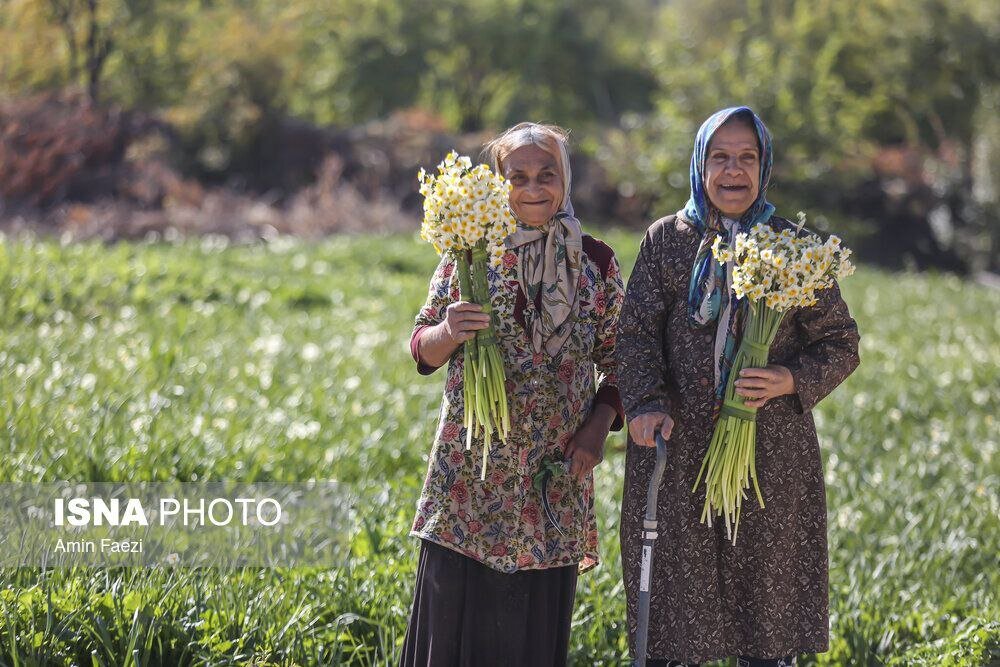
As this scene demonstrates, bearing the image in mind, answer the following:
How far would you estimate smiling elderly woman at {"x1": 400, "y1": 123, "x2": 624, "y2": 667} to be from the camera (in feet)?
9.66

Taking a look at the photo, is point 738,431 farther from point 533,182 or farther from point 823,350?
point 533,182

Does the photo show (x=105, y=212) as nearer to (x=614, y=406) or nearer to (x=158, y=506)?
(x=158, y=506)

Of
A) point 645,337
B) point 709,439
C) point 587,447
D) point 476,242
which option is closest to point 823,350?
point 709,439

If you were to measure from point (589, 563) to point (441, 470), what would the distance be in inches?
21.5

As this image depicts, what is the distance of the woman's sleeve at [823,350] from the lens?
301 centimetres

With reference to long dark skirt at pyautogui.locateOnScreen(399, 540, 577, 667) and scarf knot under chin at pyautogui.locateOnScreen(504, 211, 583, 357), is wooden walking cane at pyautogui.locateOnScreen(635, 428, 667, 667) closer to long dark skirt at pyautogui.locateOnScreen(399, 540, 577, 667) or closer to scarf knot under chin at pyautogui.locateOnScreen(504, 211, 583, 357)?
long dark skirt at pyautogui.locateOnScreen(399, 540, 577, 667)

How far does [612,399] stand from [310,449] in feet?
7.89

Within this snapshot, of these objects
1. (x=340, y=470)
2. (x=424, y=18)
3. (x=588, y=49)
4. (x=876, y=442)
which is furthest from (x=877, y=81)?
(x=340, y=470)

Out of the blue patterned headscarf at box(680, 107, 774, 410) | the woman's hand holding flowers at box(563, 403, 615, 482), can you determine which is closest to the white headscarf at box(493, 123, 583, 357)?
the woman's hand holding flowers at box(563, 403, 615, 482)

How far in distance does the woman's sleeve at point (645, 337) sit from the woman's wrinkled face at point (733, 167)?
0.21 meters

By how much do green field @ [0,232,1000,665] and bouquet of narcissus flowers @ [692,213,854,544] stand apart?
96 centimetres

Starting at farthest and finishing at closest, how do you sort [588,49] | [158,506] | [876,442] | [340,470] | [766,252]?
[588,49] < [876,442] < [340,470] < [158,506] < [766,252]

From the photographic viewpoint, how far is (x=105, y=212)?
48.6ft

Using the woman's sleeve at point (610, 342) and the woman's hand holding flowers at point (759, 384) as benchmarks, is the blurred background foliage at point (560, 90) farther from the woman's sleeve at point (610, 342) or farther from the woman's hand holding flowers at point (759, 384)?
the woman's hand holding flowers at point (759, 384)
